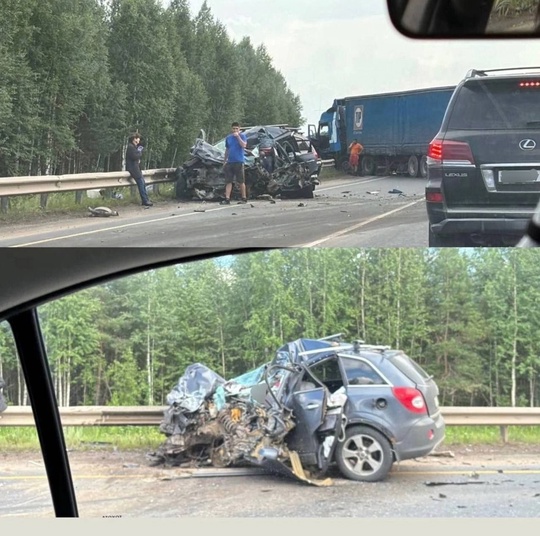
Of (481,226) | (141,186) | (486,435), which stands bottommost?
(486,435)

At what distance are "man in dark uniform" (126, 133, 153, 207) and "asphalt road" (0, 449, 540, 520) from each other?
92 centimetres

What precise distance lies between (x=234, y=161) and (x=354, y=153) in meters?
0.31

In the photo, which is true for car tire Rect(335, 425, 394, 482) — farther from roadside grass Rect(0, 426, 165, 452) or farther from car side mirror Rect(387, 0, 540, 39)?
car side mirror Rect(387, 0, 540, 39)

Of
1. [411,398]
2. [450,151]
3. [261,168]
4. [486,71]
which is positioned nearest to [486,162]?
[450,151]

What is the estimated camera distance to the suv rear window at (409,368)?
256 cm

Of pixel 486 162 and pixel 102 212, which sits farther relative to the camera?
pixel 102 212

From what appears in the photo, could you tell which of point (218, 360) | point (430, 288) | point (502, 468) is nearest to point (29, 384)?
point (218, 360)

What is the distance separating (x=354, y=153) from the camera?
2.05 meters

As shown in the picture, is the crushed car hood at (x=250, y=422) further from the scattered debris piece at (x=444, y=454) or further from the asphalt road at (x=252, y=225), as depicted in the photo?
the asphalt road at (x=252, y=225)

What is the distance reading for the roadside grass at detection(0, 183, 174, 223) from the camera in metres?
1.94

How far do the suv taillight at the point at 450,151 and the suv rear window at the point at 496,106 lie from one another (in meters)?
0.05

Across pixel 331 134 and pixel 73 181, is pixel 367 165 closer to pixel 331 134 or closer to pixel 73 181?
pixel 331 134

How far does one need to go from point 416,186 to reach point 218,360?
1007mm

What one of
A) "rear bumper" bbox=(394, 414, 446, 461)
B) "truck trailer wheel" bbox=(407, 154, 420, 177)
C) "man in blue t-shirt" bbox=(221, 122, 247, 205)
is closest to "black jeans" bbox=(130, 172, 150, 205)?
"man in blue t-shirt" bbox=(221, 122, 247, 205)
